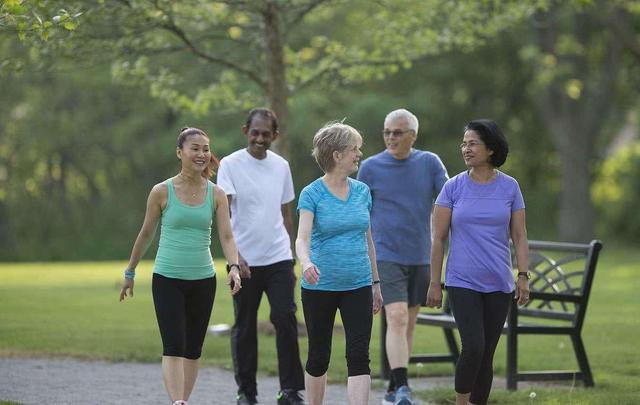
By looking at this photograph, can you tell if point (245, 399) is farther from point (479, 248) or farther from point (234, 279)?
point (479, 248)

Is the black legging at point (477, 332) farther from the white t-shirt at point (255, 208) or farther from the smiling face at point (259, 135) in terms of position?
the smiling face at point (259, 135)

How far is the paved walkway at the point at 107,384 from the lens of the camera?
29.1 ft

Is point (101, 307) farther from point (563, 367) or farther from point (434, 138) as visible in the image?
point (434, 138)

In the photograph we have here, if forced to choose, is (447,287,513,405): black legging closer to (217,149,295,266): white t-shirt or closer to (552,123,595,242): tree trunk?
(217,149,295,266): white t-shirt

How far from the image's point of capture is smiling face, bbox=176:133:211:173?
289 inches

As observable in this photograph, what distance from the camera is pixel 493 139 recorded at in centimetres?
716

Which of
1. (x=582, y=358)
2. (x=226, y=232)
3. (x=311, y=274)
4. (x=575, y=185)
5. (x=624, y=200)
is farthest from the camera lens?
(x=624, y=200)

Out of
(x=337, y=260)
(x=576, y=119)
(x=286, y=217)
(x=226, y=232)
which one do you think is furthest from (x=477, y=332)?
(x=576, y=119)

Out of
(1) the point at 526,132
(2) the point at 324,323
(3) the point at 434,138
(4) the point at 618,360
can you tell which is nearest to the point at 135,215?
(3) the point at 434,138

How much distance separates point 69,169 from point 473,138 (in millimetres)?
38911

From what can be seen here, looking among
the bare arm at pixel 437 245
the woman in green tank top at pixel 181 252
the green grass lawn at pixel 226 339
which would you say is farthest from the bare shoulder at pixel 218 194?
the green grass lawn at pixel 226 339

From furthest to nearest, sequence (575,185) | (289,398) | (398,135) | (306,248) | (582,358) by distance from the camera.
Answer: (575,185)
(582,358)
(398,135)
(289,398)
(306,248)

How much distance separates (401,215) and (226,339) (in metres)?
4.99

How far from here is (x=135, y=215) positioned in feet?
134
